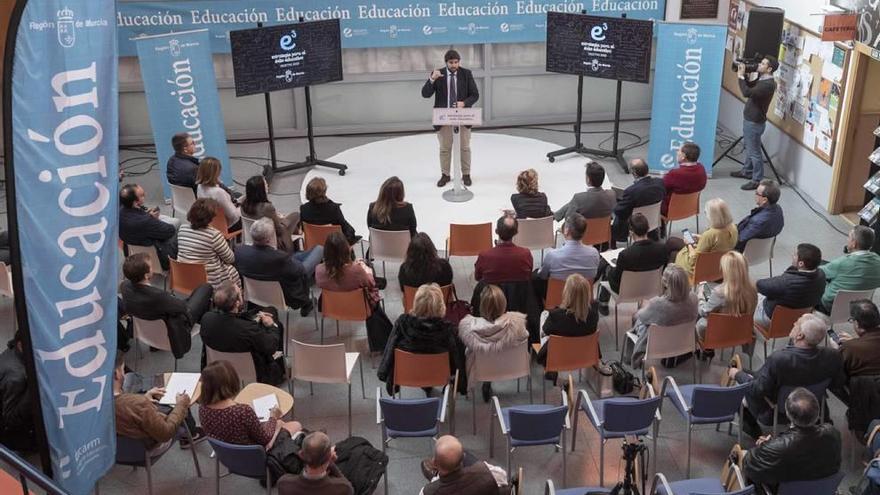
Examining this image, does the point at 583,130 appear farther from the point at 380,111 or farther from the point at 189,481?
the point at 189,481

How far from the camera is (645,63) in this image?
10.2m

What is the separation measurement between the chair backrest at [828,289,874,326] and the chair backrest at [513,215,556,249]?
2.44m

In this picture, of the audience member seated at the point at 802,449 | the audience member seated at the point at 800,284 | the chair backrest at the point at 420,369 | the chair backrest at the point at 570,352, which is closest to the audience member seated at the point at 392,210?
the chair backrest at the point at 420,369

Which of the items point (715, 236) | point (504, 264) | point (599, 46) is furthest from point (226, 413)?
point (599, 46)

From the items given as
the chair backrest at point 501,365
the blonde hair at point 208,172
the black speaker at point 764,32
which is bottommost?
the chair backrest at point 501,365

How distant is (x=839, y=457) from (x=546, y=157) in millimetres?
6859

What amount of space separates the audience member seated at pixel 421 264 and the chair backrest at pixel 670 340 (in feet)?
5.49

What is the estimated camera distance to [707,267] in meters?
7.54

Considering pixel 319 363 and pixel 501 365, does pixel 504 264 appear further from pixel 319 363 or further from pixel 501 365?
pixel 319 363

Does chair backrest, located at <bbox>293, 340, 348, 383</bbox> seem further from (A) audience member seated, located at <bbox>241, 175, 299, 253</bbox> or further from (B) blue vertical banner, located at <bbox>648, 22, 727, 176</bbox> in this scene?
(B) blue vertical banner, located at <bbox>648, 22, 727, 176</bbox>

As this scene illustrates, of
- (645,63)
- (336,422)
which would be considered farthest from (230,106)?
(336,422)

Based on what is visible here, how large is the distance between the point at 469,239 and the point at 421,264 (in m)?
1.18

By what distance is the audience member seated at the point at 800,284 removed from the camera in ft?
21.7

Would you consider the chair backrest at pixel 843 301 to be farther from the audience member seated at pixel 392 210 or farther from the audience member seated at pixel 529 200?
the audience member seated at pixel 392 210
